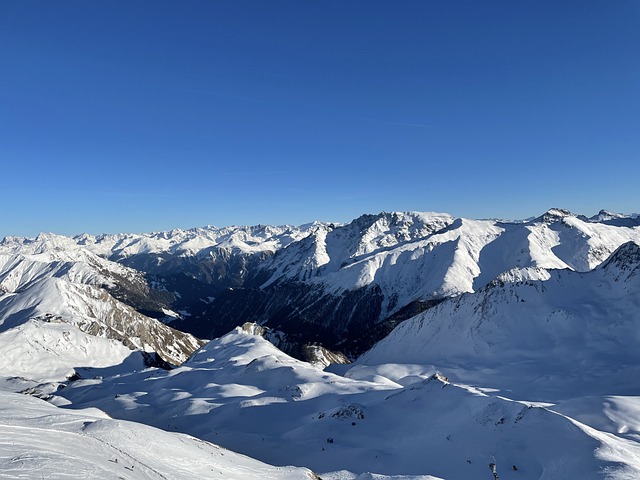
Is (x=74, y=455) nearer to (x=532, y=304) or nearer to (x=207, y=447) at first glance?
(x=207, y=447)

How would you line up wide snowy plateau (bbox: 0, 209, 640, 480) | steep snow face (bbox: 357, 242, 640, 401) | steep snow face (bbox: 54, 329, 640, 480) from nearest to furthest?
wide snowy plateau (bbox: 0, 209, 640, 480)
steep snow face (bbox: 54, 329, 640, 480)
steep snow face (bbox: 357, 242, 640, 401)

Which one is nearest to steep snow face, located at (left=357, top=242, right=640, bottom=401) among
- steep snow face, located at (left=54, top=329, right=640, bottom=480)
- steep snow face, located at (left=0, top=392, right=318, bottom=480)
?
steep snow face, located at (left=54, top=329, right=640, bottom=480)

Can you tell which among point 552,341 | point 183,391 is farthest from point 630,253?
point 183,391

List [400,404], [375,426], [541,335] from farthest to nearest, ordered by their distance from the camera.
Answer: [541,335], [400,404], [375,426]

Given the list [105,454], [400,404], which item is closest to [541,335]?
[400,404]

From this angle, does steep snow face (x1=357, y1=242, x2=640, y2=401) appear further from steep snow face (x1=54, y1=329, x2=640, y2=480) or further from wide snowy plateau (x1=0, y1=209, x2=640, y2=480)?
steep snow face (x1=54, y1=329, x2=640, y2=480)

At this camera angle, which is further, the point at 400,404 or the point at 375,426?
the point at 400,404

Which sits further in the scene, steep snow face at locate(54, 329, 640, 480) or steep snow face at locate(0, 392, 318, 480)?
steep snow face at locate(54, 329, 640, 480)

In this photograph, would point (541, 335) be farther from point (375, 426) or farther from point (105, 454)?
point (105, 454)
